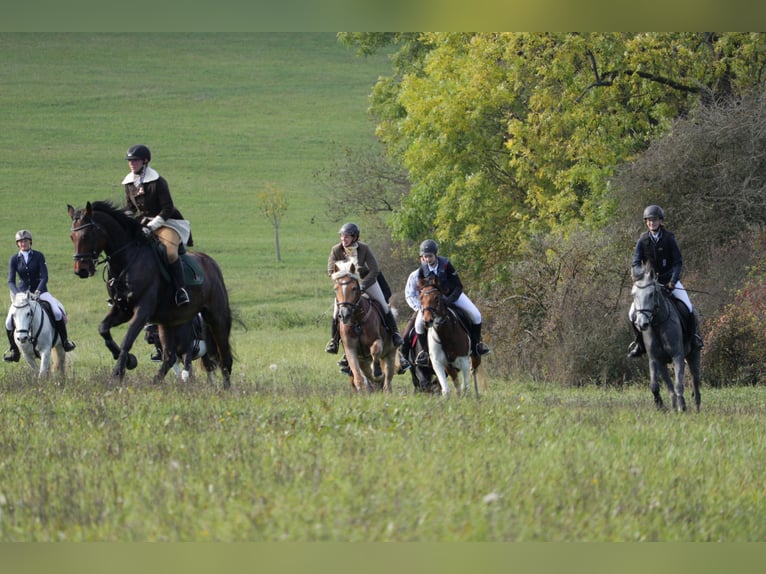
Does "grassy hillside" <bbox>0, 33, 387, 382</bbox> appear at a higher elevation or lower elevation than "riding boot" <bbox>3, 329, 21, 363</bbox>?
higher

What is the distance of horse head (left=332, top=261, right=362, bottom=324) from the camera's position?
15.9m

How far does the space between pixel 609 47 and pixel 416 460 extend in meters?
19.4

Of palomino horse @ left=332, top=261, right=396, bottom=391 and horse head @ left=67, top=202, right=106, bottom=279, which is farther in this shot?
palomino horse @ left=332, top=261, right=396, bottom=391

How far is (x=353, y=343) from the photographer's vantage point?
16.2 metres

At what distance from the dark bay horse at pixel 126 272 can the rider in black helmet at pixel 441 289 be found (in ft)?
9.38

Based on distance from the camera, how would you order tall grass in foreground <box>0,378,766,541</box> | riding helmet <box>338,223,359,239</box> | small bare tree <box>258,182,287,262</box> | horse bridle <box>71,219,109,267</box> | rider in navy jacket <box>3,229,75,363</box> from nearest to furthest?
tall grass in foreground <box>0,378,766,541</box> < horse bridle <box>71,219,109,267</box> < riding helmet <box>338,223,359,239</box> < rider in navy jacket <box>3,229,75,363</box> < small bare tree <box>258,182,287,262</box>

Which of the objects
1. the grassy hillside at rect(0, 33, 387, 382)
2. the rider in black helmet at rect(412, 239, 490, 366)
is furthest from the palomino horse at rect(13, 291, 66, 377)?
the grassy hillside at rect(0, 33, 387, 382)

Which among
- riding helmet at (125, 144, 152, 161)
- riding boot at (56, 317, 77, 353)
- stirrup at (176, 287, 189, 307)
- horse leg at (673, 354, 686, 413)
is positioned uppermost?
riding helmet at (125, 144, 152, 161)

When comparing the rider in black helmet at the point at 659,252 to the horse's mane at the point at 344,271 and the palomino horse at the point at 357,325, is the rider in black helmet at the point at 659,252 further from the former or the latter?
the horse's mane at the point at 344,271

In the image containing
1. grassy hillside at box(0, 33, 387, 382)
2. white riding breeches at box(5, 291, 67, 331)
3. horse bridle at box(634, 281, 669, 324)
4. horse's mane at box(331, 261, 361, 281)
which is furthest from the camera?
grassy hillside at box(0, 33, 387, 382)

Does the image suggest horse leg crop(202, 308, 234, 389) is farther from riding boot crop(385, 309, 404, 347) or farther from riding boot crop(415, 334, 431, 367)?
riding boot crop(415, 334, 431, 367)

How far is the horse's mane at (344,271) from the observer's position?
52.8 ft

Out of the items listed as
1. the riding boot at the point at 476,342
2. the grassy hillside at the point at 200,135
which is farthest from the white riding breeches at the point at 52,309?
the grassy hillside at the point at 200,135

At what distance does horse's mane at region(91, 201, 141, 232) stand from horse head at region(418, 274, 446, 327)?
3907mm
